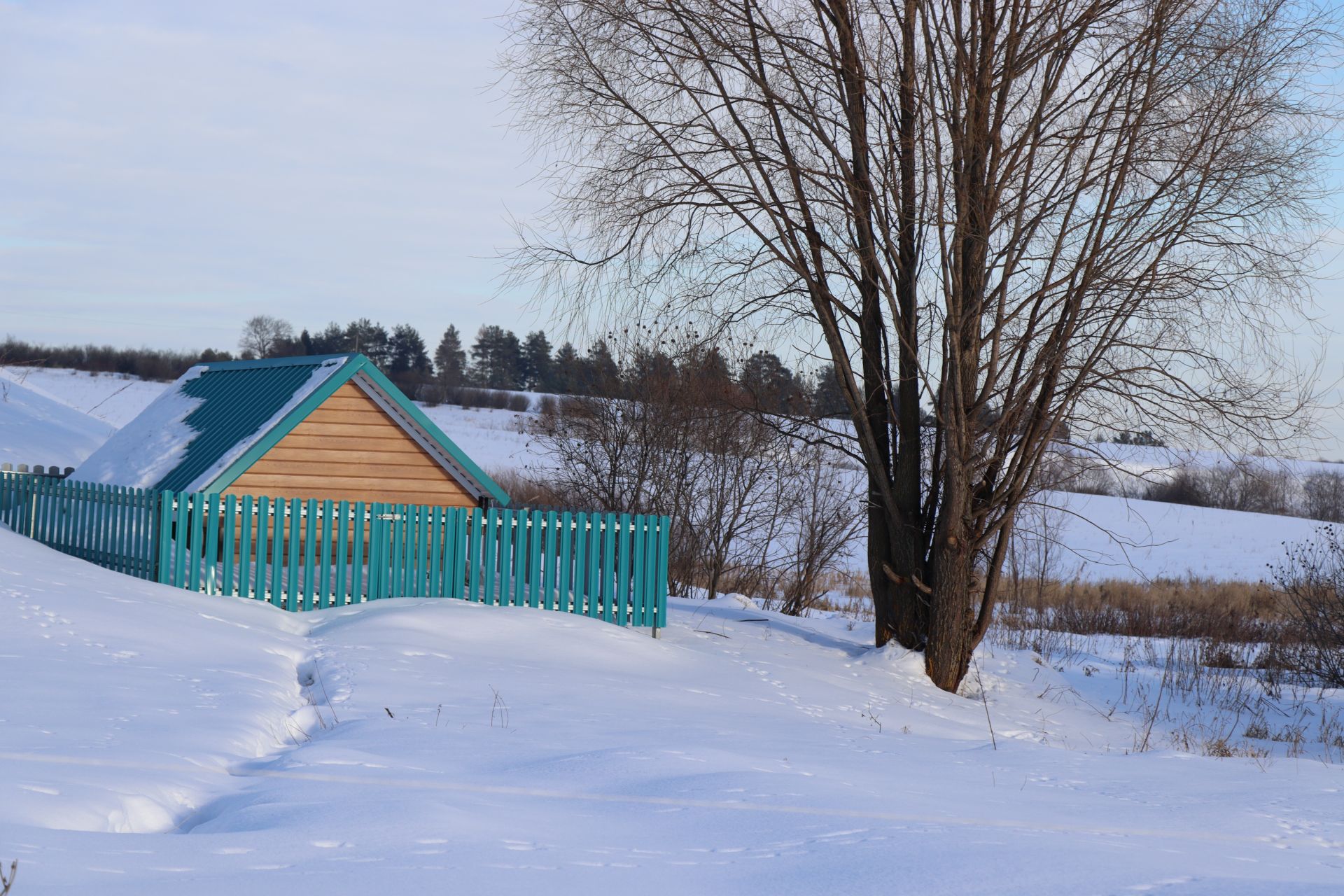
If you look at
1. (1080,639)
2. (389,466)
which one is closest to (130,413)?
(389,466)

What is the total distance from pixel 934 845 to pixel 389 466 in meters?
11.6

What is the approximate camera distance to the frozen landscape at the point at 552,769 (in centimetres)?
409

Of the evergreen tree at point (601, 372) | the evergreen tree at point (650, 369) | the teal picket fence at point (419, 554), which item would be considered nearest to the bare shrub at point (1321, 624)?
the teal picket fence at point (419, 554)

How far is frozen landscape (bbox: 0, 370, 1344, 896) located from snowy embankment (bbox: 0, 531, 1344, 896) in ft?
0.08

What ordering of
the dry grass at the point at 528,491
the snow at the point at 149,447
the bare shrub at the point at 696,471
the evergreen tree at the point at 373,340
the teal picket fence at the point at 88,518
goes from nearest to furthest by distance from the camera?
1. the teal picket fence at the point at 88,518
2. the snow at the point at 149,447
3. the bare shrub at the point at 696,471
4. the dry grass at the point at 528,491
5. the evergreen tree at the point at 373,340

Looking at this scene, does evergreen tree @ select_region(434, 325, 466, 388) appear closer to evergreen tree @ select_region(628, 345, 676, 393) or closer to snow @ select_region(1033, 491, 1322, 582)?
snow @ select_region(1033, 491, 1322, 582)

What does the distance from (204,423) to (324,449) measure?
96.6 inches

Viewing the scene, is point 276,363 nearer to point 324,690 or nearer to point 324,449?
point 324,449

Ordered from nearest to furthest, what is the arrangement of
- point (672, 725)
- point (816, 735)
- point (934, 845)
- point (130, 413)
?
1. point (934, 845)
2. point (672, 725)
3. point (816, 735)
4. point (130, 413)

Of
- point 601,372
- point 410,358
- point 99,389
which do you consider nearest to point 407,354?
point 410,358

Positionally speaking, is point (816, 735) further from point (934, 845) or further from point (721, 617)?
point (721, 617)

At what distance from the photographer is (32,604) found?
29.5ft

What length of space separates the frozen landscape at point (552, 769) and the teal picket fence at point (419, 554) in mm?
762

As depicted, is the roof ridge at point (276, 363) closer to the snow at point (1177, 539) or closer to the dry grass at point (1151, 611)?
the dry grass at point (1151, 611)
